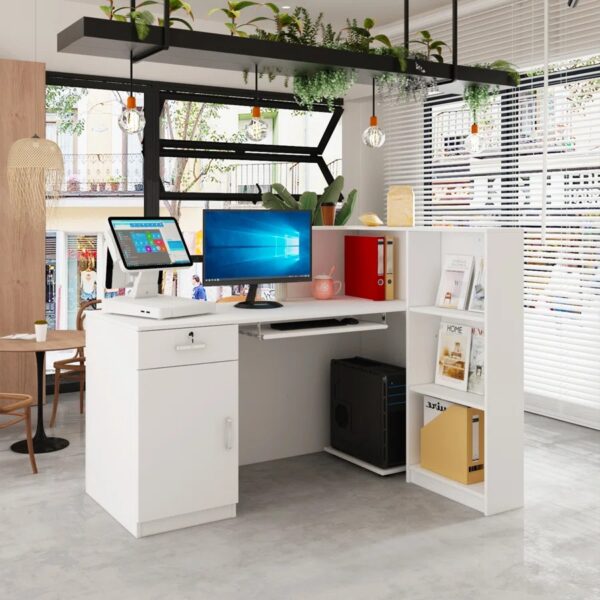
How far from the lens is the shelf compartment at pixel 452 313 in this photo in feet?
13.2

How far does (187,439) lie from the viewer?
375 cm

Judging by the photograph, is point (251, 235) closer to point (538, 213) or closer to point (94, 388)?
point (94, 388)

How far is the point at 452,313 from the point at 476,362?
270 millimetres

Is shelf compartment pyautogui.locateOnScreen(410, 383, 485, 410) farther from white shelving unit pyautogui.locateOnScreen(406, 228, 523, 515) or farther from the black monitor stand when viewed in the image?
the black monitor stand

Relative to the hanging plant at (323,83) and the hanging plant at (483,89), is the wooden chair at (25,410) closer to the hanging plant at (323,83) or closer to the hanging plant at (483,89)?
the hanging plant at (323,83)

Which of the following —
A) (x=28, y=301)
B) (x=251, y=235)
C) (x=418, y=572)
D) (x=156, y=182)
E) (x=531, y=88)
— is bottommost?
(x=418, y=572)

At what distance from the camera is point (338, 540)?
3652mm

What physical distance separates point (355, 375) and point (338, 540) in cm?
122

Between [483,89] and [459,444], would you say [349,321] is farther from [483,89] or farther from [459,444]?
[483,89]

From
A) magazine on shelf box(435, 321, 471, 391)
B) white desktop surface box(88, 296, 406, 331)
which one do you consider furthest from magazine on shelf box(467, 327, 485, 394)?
white desktop surface box(88, 296, 406, 331)

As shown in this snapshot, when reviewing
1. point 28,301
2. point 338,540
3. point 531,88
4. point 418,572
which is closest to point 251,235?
point 338,540

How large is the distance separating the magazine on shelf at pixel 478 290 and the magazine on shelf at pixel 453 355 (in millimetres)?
157

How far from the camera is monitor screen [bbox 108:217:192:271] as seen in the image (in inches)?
157

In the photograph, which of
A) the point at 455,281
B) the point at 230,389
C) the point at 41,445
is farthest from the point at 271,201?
the point at 230,389
